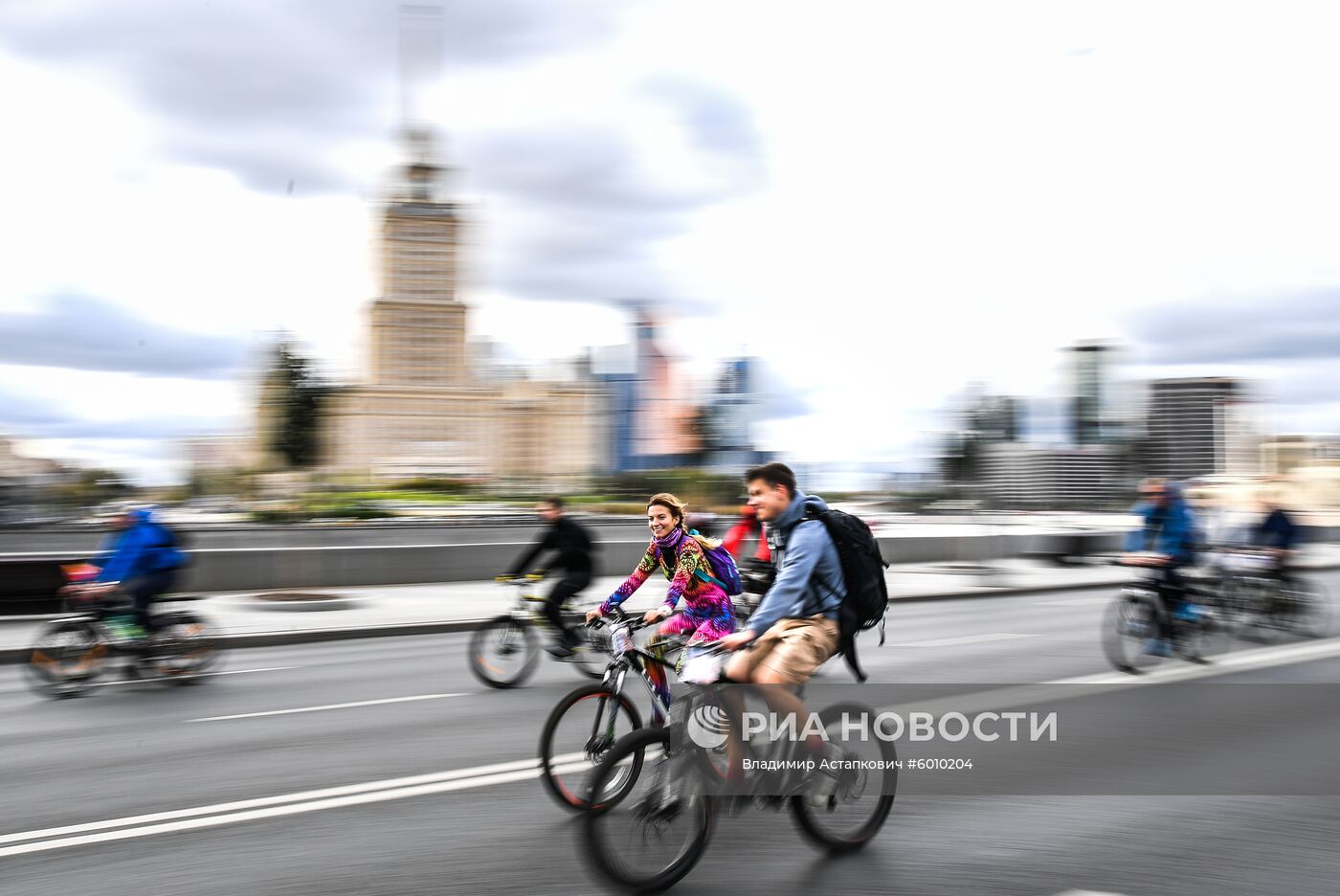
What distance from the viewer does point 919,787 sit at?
20.3 feet

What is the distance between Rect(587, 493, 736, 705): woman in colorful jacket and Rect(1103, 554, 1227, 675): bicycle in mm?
5631

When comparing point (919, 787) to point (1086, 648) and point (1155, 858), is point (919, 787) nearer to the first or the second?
point (1155, 858)

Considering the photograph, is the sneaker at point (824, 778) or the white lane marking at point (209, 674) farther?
the white lane marking at point (209, 674)

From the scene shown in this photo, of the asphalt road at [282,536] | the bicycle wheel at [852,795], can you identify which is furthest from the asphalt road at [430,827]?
the asphalt road at [282,536]

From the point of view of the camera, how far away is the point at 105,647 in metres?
10.2

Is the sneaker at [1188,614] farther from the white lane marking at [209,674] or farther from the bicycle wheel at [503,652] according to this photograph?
the white lane marking at [209,674]

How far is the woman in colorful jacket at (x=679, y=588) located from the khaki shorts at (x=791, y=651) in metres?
1.46

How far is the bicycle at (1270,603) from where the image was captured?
13.6 m

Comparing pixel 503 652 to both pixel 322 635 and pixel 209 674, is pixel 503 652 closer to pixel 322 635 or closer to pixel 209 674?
pixel 209 674

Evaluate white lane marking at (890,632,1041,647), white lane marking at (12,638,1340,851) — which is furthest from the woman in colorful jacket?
white lane marking at (890,632,1041,647)

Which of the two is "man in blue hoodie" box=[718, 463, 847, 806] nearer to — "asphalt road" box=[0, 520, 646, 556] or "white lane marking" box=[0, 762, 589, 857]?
"white lane marking" box=[0, 762, 589, 857]

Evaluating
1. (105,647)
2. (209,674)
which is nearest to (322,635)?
(209,674)

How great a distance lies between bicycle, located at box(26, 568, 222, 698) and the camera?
997 centimetres

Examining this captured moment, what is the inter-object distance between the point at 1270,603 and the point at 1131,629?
420 cm
